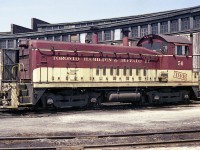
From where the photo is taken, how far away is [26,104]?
46.4 feet

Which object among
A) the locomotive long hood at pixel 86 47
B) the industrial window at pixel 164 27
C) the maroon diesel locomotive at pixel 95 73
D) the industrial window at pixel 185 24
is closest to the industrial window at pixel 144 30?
the industrial window at pixel 164 27

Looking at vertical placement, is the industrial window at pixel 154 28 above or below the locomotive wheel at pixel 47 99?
above

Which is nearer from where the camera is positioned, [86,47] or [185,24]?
[86,47]

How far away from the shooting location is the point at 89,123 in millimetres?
11727

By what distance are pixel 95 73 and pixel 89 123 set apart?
504 centimetres

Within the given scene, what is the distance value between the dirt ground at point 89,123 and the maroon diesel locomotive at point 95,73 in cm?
125

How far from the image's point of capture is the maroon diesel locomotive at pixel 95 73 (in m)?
14.8

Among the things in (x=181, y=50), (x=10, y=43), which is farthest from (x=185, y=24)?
(x=10, y=43)

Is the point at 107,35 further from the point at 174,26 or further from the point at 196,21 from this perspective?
the point at 196,21

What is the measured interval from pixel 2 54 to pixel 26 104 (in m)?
3.31

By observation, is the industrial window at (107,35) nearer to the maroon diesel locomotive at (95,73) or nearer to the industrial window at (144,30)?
the industrial window at (144,30)

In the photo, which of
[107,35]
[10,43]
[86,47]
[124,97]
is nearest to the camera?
[86,47]

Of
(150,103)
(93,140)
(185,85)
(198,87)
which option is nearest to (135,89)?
(150,103)

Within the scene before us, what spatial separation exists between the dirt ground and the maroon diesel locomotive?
1.25 m
